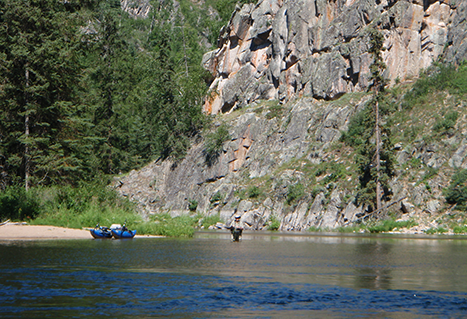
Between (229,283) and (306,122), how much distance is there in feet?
175

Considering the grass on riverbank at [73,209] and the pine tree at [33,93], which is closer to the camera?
the grass on riverbank at [73,209]

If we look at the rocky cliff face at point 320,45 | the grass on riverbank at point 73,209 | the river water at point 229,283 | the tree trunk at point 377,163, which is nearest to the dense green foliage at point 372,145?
the tree trunk at point 377,163

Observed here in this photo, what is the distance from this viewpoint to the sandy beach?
133 feet

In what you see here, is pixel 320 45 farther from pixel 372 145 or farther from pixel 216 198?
pixel 216 198

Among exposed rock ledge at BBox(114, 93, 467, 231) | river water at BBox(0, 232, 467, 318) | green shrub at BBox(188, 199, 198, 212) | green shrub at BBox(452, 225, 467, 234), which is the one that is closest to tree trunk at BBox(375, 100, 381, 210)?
exposed rock ledge at BBox(114, 93, 467, 231)

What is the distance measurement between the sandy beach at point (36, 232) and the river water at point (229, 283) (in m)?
8.03

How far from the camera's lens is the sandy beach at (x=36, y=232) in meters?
40.4

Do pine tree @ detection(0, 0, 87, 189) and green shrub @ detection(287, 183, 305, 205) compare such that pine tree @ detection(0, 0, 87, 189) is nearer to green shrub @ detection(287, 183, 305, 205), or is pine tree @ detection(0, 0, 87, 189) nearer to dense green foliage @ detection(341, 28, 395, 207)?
green shrub @ detection(287, 183, 305, 205)

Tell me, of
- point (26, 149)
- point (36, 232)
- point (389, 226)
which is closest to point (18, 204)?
point (36, 232)

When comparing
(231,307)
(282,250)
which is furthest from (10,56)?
(231,307)

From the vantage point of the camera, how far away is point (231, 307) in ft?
51.6

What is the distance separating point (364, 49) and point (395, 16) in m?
5.72

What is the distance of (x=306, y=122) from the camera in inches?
2817

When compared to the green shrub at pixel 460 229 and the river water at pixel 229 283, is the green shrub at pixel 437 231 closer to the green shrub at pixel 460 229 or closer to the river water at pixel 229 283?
the green shrub at pixel 460 229
